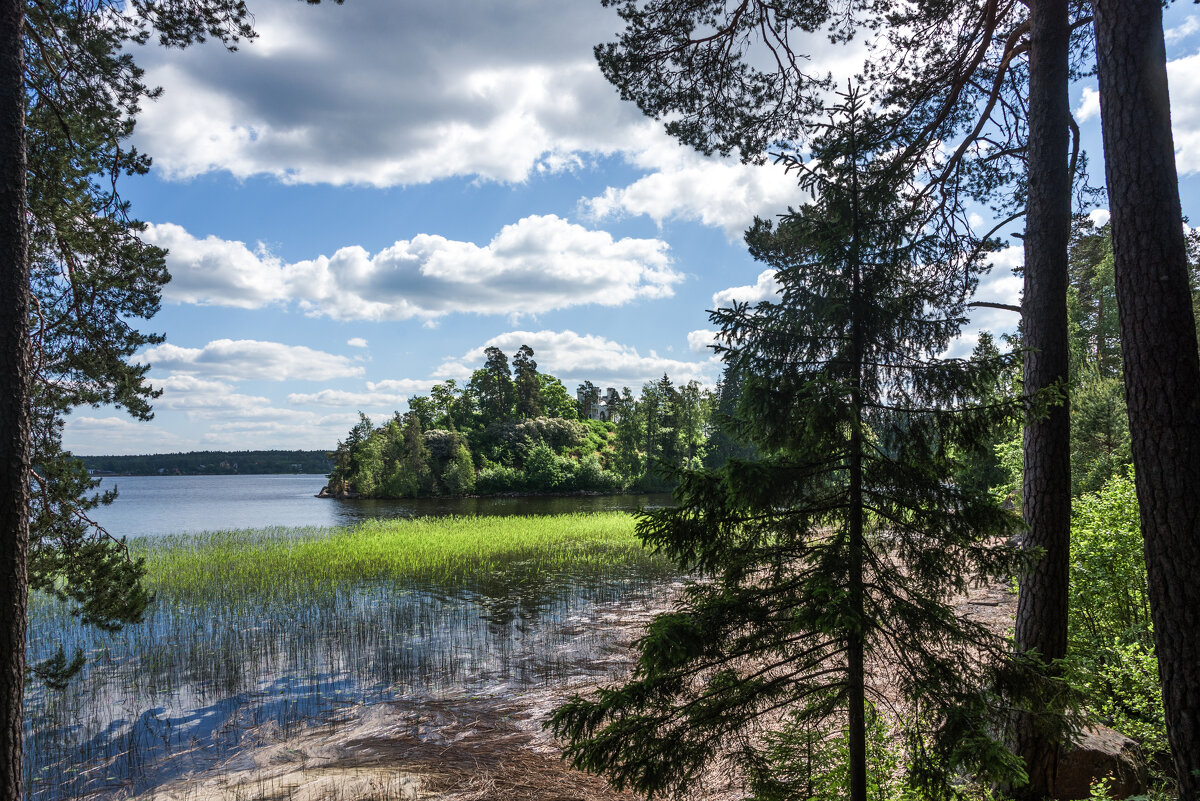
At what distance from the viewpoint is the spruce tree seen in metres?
3.29

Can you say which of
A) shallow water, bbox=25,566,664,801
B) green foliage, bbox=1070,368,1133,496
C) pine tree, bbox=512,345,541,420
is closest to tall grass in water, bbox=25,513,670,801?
shallow water, bbox=25,566,664,801

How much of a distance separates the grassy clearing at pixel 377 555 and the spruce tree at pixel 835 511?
45.6ft

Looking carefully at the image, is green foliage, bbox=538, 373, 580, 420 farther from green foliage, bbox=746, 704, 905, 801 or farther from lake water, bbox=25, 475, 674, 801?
green foliage, bbox=746, 704, 905, 801

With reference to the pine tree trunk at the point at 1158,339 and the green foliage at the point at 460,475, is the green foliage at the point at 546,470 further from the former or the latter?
the pine tree trunk at the point at 1158,339

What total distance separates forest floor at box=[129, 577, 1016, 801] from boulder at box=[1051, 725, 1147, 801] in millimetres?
2656

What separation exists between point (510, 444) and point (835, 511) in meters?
62.9

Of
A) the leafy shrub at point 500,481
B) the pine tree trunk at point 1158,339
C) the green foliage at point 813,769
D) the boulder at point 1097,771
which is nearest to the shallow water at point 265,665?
the green foliage at point 813,769

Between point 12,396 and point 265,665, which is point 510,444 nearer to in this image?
point 265,665

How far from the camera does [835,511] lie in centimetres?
376

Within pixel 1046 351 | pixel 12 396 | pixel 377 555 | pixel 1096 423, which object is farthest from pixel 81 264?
pixel 1096 423

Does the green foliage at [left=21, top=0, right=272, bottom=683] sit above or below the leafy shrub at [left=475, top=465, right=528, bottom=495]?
above

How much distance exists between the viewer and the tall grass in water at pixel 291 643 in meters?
7.74

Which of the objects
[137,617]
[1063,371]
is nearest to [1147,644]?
[1063,371]

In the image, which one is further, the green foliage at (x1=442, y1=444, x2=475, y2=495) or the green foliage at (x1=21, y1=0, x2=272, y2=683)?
the green foliage at (x1=442, y1=444, x2=475, y2=495)
